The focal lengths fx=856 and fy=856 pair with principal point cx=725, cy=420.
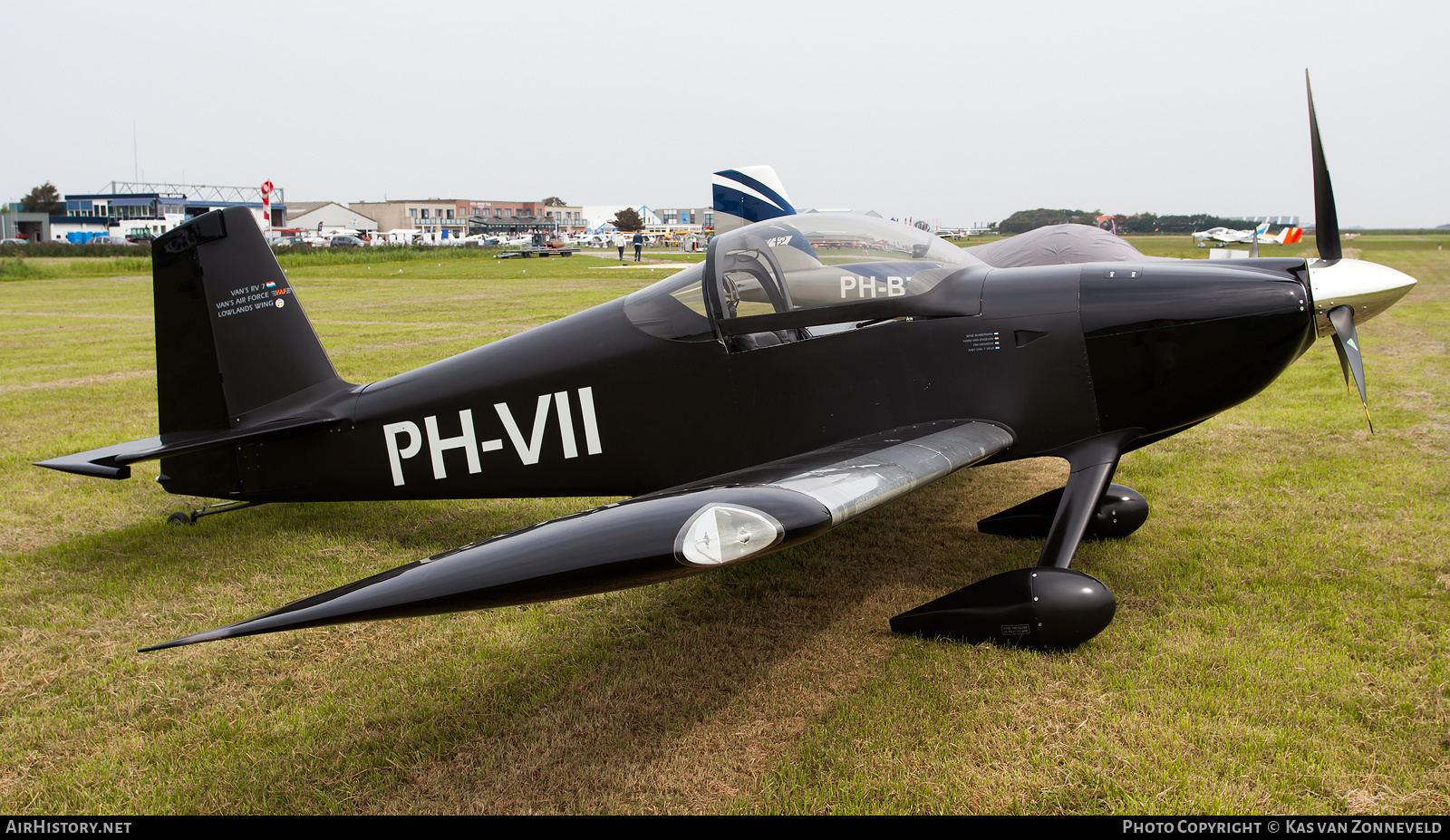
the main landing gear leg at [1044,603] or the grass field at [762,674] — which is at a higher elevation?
the main landing gear leg at [1044,603]

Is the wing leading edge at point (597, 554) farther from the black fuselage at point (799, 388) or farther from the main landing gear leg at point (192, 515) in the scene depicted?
the main landing gear leg at point (192, 515)

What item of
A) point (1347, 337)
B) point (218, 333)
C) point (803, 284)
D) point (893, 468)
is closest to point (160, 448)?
point (218, 333)

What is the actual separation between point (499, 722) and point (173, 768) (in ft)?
3.75

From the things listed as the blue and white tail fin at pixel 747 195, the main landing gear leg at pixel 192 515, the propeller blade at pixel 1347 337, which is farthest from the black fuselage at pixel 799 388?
the blue and white tail fin at pixel 747 195

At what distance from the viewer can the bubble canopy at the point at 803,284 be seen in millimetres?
4395

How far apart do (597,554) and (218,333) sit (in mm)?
3997

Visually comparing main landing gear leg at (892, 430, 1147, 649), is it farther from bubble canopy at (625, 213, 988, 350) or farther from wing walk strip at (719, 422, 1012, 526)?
bubble canopy at (625, 213, 988, 350)

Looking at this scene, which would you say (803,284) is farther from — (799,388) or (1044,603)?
(1044,603)

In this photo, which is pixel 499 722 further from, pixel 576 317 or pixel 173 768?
pixel 576 317

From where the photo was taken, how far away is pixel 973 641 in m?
3.85

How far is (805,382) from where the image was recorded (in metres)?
4.48

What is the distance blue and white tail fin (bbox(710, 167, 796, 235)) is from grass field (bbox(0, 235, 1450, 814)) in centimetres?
1902

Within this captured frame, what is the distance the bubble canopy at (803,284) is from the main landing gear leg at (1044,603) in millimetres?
1099
